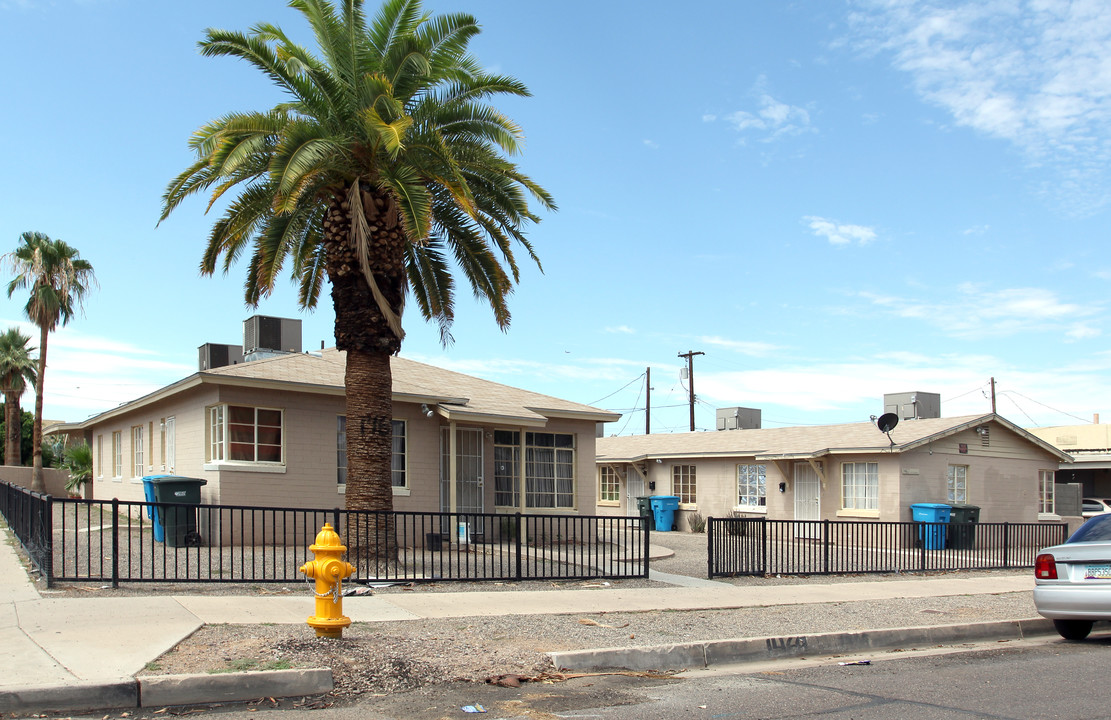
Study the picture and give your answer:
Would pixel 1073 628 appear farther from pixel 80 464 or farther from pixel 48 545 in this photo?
pixel 80 464

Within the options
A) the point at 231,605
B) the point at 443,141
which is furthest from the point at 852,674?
the point at 443,141

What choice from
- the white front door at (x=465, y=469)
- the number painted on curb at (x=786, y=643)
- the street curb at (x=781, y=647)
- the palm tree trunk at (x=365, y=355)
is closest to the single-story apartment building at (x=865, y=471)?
the white front door at (x=465, y=469)

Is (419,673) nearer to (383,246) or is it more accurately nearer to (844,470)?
(383,246)

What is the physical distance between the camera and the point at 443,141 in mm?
14281

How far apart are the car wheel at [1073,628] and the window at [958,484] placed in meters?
15.2

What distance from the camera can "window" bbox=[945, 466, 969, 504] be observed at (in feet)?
83.0

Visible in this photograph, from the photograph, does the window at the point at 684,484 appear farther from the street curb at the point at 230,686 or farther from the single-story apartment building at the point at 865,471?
the street curb at the point at 230,686

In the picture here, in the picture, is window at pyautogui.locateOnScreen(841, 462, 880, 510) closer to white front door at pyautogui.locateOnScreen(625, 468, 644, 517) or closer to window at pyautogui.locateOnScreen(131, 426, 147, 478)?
white front door at pyautogui.locateOnScreen(625, 468, 644, 517)

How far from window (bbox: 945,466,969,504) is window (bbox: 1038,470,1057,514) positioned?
4152 millimetres

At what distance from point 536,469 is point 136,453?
31.2 ft

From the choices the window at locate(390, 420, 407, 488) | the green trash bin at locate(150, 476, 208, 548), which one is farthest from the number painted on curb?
the window at locate(390, 420, 407, 488)

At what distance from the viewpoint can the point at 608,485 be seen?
35.7 metres

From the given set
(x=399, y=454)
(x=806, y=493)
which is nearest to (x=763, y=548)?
(x=399, y=454)

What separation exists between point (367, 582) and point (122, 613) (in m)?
3.63
